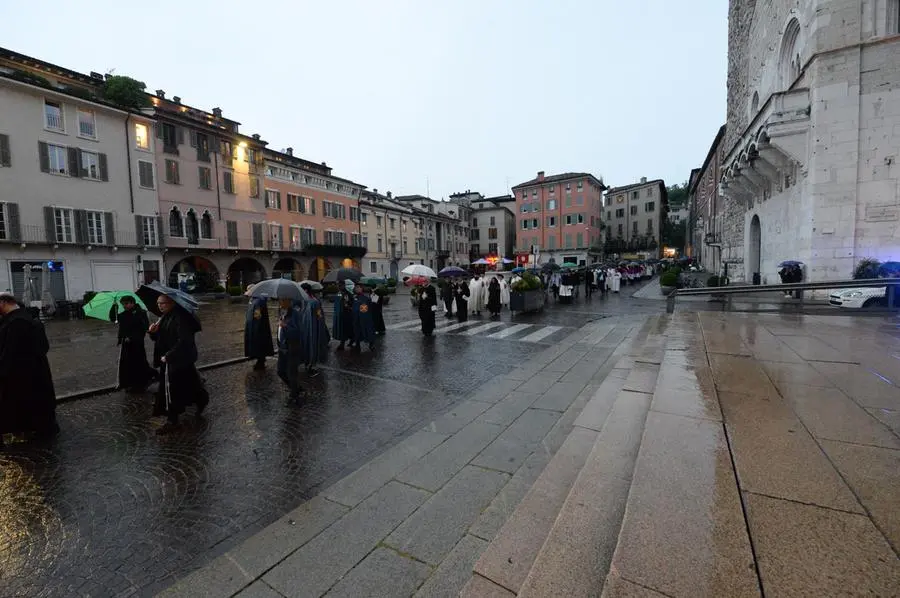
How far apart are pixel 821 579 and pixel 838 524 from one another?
0.58 meters

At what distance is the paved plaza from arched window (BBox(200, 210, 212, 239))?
103ft

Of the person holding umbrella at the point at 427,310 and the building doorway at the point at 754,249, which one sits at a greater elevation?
the building doorway at the point at 754,249

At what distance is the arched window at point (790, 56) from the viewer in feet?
59.2

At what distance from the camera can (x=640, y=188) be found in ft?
229

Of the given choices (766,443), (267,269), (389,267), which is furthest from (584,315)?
A: (389,267)

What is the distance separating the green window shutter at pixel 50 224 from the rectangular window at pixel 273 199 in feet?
51.9

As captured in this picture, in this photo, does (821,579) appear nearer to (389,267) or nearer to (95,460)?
(95,460)

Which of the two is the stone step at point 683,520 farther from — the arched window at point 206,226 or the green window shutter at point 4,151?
the arched window at point 206,226

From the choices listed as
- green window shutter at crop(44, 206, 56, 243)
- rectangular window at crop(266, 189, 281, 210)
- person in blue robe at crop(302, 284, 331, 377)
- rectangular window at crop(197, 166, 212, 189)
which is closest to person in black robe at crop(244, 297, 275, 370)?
person in blue robe at crop(302, 284, 331, 377)

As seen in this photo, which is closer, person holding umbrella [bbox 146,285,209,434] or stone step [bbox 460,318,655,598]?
stone step [bbox 460,318,655,598]

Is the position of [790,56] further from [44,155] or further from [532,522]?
[44,155]

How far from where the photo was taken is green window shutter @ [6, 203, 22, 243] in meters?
23.5

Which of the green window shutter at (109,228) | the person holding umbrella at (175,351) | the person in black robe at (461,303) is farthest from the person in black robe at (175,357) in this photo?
the green window shutter at (109,228)

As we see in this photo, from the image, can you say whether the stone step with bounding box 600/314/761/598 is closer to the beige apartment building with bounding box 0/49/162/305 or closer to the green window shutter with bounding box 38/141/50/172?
the beige apartment building with bounding box 0/49/162/305
